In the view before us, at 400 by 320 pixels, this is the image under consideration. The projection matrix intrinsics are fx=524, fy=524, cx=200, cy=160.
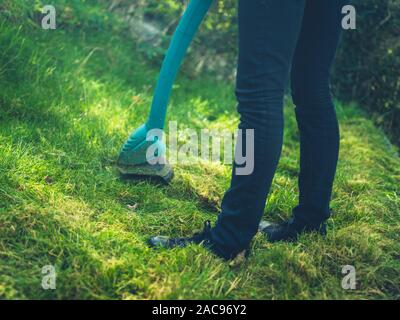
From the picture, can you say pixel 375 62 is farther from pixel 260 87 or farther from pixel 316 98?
pixel 260 87

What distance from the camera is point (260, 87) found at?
5.18 ft

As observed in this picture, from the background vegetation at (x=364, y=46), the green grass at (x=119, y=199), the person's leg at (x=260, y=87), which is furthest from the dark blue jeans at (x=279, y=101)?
the background vegetation at (x=364, y=46)

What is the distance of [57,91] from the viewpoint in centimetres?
294

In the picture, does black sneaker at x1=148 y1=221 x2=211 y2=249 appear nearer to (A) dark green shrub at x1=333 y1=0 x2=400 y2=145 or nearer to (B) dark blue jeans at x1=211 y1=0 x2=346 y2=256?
(B) dark blue jeans at x1=211 y1=0 x2=346 y2=256

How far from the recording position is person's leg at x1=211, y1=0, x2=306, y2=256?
1526 mm

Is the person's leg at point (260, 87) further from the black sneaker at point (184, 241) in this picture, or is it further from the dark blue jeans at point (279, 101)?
the black sneaker at point (184, 241)

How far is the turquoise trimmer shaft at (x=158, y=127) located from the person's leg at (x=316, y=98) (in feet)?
1.99

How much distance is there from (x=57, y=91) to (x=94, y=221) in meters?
1.17

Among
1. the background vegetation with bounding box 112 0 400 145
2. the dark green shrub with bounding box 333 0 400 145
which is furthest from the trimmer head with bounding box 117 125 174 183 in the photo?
the dark green shrub with bounding box 333 0 400 145

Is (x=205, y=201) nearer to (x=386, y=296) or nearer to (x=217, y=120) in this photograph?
(x=386, y=296)

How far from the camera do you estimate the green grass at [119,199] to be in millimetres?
1718

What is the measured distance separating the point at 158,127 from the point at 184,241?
0.71 m

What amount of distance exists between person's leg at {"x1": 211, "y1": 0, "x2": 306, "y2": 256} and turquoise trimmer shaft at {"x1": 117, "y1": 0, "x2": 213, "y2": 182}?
706mm

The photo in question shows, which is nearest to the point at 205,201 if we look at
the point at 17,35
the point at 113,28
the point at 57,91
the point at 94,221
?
the point at 94,221
